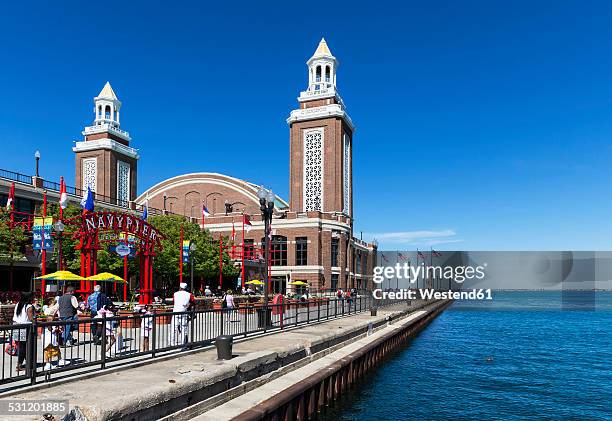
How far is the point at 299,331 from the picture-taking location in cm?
2225

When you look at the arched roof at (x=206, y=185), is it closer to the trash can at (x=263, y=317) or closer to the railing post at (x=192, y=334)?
the trash can at (x=263, y=317)

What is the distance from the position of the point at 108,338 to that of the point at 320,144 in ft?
214

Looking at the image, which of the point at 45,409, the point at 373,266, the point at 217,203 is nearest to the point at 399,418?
the point at 45,409

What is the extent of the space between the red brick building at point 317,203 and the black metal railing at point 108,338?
46876 mm

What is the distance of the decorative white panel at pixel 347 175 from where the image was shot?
8069cm

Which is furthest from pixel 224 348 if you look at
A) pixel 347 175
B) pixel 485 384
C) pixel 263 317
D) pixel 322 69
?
pixel 322 69

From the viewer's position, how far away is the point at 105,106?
91688 mm

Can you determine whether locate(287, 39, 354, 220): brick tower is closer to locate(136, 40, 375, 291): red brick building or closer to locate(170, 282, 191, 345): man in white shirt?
locate(136, 40, 375, 291): red brick building

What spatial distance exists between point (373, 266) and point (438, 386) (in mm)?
81493

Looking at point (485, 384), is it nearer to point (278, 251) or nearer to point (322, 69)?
point (278, 251)

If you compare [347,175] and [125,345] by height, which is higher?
[347,175]

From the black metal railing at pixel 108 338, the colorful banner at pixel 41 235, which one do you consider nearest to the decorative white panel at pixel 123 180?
the colorful banner at pixel 41 235

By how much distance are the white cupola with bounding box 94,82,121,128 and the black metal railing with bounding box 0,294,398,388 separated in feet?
250

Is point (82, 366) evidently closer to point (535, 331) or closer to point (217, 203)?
point (535, 331)
